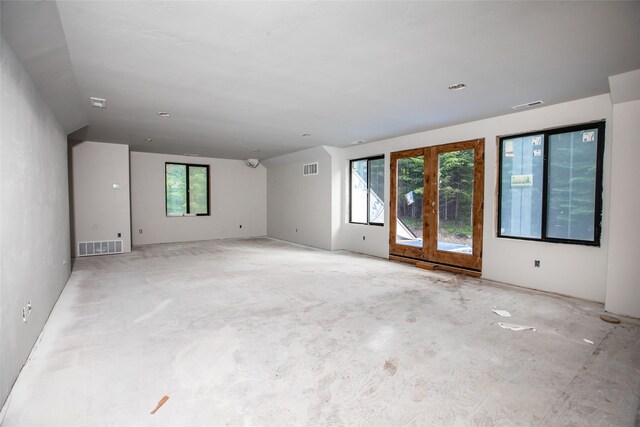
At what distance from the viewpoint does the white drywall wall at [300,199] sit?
784cm

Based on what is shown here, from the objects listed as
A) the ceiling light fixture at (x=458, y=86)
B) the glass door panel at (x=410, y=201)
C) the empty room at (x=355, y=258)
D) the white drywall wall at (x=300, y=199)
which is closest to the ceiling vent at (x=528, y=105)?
the empty room at (x=355, y=258)

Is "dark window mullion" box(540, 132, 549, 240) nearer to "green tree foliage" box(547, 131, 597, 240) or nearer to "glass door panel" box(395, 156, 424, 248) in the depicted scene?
"green tree foliage" box(547, 131, 597, 240)

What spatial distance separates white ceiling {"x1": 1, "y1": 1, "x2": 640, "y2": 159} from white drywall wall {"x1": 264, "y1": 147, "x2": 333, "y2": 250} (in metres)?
3.21

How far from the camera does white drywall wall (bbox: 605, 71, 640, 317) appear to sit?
11.1 ft

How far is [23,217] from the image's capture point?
248 centimetres

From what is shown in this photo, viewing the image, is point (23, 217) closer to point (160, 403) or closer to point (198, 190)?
point (160, 403)

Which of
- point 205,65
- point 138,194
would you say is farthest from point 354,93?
point 138,194

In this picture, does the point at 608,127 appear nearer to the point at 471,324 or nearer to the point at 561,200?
the point at 561,200

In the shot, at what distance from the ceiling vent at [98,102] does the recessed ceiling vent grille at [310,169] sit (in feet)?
15.9

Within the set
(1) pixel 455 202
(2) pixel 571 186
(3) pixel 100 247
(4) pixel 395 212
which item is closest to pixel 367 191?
(4) pixel 395 212

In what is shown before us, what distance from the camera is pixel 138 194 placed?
8.38 metres

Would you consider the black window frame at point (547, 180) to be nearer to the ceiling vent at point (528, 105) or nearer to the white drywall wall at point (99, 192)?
the ceiling vent at point (528, 105)

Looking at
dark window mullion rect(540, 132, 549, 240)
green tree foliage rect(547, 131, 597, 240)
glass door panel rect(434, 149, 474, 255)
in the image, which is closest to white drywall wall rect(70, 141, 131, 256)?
glass door panel rect(434, 149, 474, 255)

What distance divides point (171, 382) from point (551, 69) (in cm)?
424
